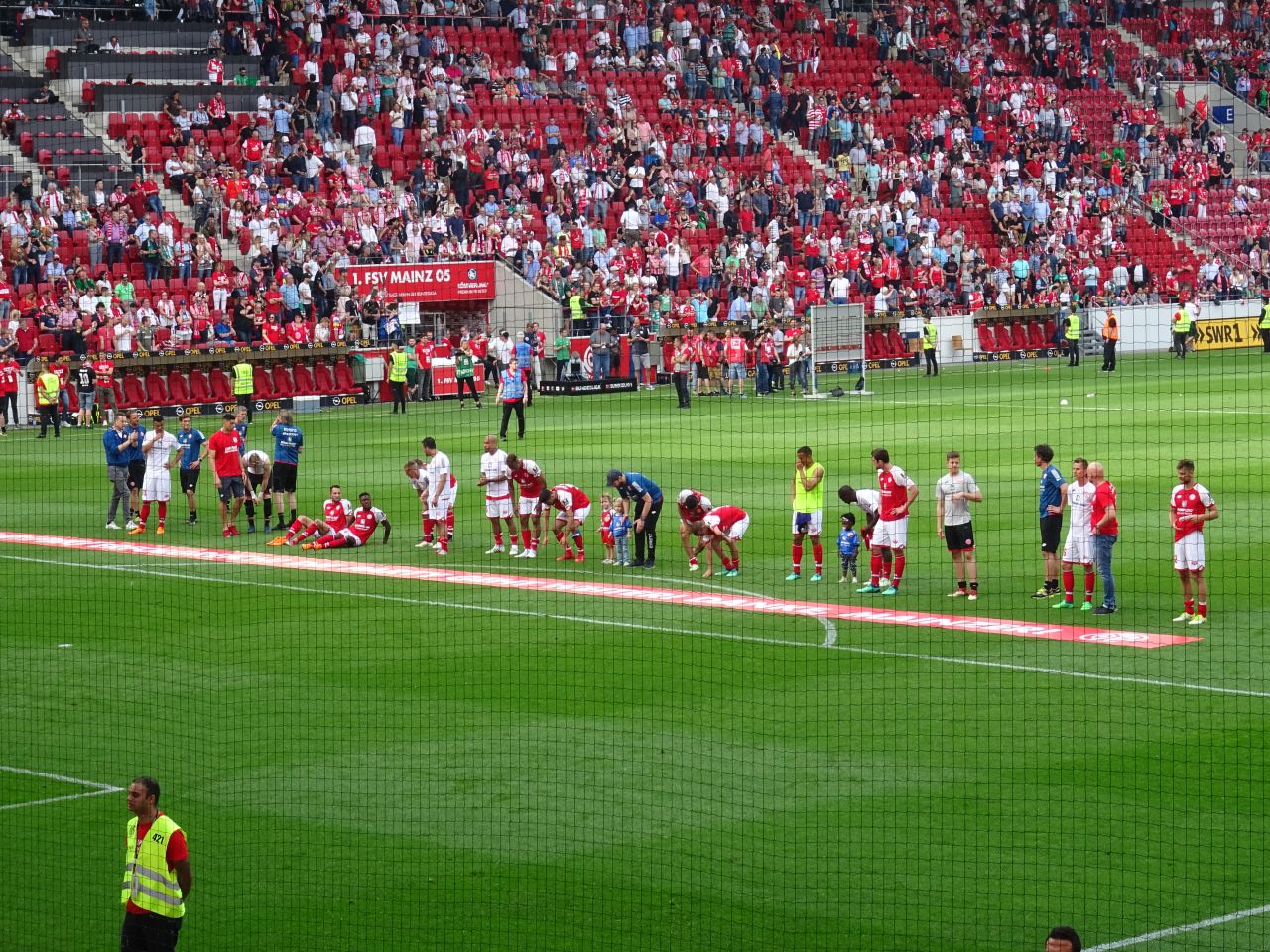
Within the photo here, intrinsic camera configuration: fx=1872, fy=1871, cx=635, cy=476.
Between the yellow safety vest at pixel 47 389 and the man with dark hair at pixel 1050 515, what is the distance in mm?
25325

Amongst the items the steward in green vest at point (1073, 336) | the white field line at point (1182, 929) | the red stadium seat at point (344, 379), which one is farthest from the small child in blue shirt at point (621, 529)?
the steward in green vest at point (1073, 336)

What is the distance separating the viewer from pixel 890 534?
21234 mm

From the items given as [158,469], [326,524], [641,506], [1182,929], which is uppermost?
[158,469]

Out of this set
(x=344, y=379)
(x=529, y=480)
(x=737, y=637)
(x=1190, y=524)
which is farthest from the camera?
(x=344, y=379)

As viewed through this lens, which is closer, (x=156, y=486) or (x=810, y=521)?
(x=810, y=521)

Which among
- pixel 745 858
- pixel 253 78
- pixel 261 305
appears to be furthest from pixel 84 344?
pixel 745 858

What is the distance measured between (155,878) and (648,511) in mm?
14163

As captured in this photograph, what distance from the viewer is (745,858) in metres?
12.5

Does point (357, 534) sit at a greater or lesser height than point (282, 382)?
lesser

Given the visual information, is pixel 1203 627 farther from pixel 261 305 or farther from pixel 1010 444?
pixel 261 305

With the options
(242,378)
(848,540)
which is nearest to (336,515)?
(848,540)

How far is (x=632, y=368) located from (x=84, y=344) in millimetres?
14750

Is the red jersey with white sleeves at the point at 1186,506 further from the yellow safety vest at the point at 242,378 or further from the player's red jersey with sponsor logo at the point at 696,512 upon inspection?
the yellow safety vest at the point at 242,378

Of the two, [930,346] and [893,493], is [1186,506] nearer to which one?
[893,493]
